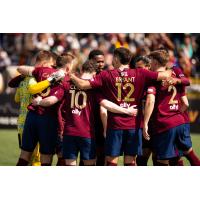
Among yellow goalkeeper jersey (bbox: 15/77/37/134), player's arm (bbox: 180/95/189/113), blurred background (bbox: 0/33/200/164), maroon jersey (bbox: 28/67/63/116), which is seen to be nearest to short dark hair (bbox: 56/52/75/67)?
maroon jersey (bbox: 28/67/63/116)

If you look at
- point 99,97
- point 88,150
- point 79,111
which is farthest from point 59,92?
point 88,150

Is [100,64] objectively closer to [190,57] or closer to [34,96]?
→ [34,96]

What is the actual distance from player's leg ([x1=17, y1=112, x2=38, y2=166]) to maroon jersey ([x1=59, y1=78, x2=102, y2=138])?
70 centimetres

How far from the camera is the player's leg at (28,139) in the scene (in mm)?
11430

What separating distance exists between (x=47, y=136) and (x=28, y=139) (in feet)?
1.06

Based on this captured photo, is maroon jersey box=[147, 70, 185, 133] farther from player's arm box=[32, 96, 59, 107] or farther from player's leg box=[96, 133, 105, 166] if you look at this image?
player's arm box=[32, 96, 59, 107]

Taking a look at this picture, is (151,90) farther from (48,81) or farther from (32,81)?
(32,81)

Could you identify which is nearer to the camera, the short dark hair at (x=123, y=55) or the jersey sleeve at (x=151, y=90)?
the short dark hair at (x=123, y=55)

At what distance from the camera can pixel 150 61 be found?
1177 cm

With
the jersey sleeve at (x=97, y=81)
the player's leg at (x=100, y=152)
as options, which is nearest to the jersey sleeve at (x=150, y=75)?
the jersey sleeve at (x=97, y=81)

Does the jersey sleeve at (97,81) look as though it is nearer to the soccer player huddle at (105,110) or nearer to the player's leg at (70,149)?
the soccer player huddle at (105,110)

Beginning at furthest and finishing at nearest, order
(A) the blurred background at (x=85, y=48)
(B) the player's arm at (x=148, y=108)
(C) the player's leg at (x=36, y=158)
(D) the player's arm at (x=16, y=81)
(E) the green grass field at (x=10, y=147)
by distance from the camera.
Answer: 1. (A) the blurred background at (x=85, y=48)
2. (E) the green grass field at (x=10, y=147)
3. (C) the player's leg at (x=36, y=158)
4. (D) the player's arm at (x=16, y=81)
5. (B) the player's arm at (x=148, y=108)

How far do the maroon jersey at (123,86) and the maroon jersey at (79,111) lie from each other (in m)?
0.41

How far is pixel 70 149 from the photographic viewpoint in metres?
10.9
